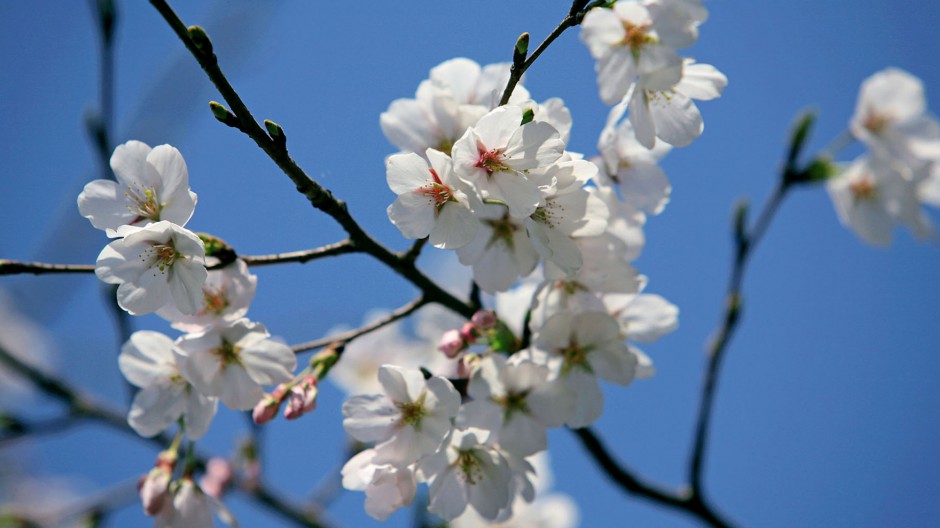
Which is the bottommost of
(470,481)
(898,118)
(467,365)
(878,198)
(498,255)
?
(878,198)

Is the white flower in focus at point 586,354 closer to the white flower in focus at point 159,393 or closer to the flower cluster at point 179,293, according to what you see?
the flower cluster at point 179,293

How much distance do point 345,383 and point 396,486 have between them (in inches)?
68.4

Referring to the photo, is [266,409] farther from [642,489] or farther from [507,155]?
[642,489]

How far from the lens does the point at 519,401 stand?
1.59 meters

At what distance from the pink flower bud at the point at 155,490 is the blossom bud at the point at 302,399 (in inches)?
18.6

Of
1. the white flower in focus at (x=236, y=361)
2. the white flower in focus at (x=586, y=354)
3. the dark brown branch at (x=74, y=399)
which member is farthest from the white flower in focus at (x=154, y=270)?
the dark brown branch at (x=74, y=399)

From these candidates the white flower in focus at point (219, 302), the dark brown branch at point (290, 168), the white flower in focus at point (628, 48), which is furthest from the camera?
the white flower in focus at point (219, 302)

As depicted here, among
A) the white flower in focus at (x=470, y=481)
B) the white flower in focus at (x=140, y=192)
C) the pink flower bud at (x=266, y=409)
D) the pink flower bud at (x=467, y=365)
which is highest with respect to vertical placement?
the white flower in focus at (x=140, y=192)

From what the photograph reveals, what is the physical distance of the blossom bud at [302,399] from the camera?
1.55 metres

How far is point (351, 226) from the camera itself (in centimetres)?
153

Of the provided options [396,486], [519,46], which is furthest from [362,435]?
[519,46]

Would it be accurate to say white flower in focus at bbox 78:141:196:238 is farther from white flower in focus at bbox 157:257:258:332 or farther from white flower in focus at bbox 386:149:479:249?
white flower in focus at bbox 386:149:479:249

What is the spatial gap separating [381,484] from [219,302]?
551mm

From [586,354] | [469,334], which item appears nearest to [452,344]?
[469,334]
